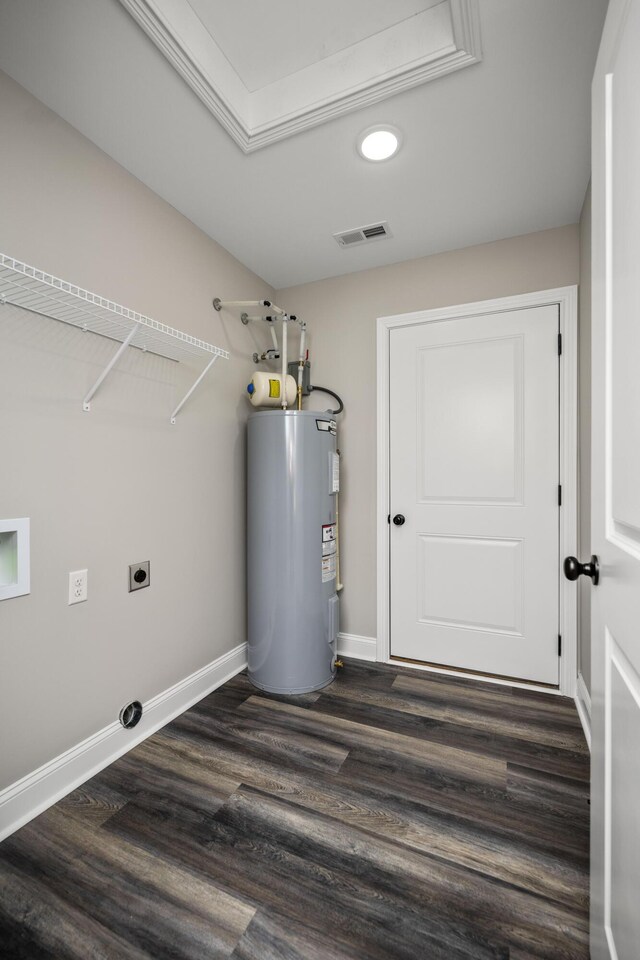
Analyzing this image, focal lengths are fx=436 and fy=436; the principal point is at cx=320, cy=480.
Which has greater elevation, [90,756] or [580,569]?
[580,569]

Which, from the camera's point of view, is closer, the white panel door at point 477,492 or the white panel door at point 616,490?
the white panel door at point 616,490

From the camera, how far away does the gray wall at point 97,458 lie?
141 cm

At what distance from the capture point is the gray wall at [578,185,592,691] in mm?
1969

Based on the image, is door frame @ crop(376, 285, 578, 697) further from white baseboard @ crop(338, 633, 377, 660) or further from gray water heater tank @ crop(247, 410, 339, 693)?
gray water heater tank @ crop(247, 410, 339, 693)

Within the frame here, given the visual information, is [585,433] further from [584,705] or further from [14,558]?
[14,558]

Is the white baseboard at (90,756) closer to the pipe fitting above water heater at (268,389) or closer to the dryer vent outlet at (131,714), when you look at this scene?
the dryer vent outlet at (131,714)

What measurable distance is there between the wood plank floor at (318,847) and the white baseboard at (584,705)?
37 millimetres

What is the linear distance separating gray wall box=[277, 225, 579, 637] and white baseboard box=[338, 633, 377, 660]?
1.6 inches

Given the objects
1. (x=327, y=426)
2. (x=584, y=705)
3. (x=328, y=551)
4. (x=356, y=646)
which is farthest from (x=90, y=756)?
(x=584, y=705)

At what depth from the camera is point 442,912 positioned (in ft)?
3.70

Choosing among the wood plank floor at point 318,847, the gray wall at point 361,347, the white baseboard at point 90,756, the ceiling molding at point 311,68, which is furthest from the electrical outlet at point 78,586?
the ceiling molding at point 311,68

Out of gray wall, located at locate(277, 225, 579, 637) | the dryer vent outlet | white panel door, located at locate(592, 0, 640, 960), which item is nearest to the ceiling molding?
white panel door, located at locate(592, 0, 640, 960)

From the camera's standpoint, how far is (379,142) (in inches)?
65.1

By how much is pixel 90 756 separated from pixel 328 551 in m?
1.34
